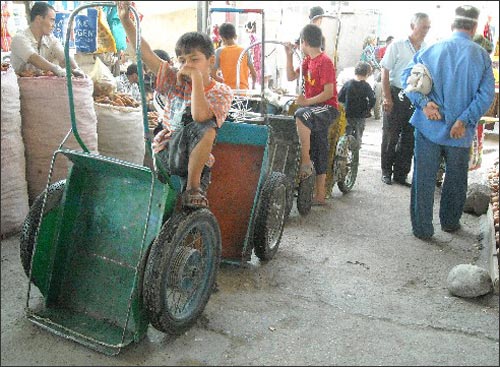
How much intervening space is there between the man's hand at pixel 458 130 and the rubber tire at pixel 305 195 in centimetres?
144

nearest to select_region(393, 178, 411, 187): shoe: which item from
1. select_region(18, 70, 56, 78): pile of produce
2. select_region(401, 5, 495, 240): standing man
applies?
select_region(401, 5, 495, 240): standing man

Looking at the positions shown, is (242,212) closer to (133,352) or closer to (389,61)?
(133,352)

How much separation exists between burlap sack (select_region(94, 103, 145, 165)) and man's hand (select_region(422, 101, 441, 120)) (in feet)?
9.27

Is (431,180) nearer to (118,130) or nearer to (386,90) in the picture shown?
(386,90)

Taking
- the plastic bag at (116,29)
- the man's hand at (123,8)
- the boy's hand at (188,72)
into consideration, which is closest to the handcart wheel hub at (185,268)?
the boy's hand at (188,72)

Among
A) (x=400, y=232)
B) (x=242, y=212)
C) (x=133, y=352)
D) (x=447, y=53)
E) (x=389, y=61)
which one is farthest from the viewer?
(x=389, y=61)

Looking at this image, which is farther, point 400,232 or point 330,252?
point 400,232

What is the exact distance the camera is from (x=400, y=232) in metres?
4.73

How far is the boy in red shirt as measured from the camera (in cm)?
480

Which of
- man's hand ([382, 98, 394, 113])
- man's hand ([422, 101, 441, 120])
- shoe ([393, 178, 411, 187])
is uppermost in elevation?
man's hand ([422, 101, 441, 120])

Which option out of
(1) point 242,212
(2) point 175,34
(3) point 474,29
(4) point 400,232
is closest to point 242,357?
(1) point 242,212

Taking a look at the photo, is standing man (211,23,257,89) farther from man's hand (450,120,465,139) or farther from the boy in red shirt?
man's hand (450,120,465,139)

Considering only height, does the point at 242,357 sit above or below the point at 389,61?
below

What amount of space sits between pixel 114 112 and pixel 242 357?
10.4 ft
